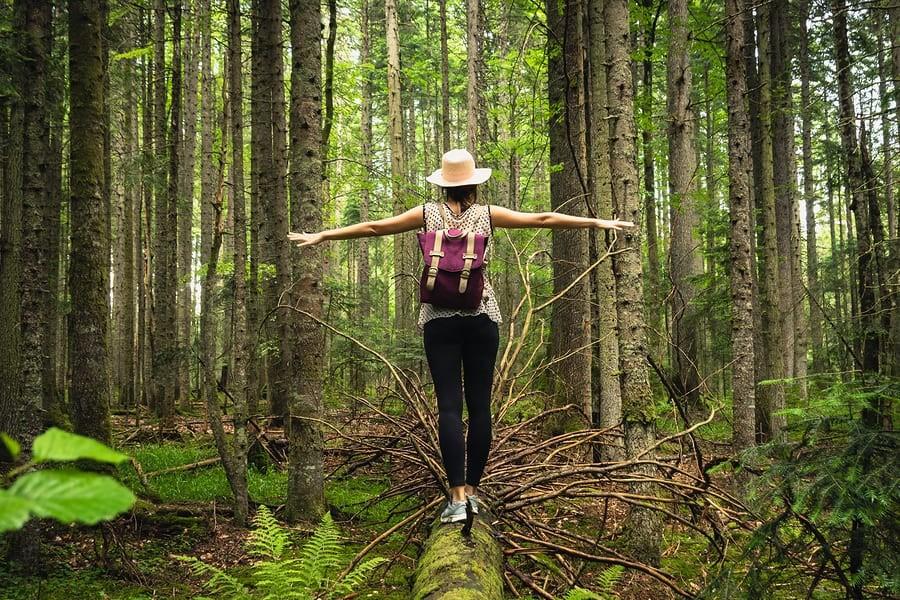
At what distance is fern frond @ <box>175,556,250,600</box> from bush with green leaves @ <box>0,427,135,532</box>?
2.88 m

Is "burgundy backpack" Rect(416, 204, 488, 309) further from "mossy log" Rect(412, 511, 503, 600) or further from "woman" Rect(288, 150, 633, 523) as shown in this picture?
"mossy log" Rect(412, 511, 503, 600)

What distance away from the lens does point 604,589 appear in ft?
13.8

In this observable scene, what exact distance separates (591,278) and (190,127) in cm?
1034

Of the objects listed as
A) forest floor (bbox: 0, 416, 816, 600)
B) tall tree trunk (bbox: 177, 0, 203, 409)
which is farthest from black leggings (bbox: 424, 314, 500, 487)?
tall tree trunk (bbox: 177, 0, 203, 409)

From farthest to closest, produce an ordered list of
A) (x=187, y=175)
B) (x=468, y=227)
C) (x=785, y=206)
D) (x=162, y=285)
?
1. (x=785, y=206)
2. (x=187, y=175)
3. (x=162, y=285)
4. (x=468, y=227)

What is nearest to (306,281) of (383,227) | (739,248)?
(383,227)

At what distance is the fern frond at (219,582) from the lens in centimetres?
349

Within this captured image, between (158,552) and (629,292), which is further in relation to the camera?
(158,552)

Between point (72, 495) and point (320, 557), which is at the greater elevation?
point (72, 495)

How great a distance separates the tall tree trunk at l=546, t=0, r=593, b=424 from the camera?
804 cm

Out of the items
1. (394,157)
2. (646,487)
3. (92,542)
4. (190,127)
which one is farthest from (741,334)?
(190,127)

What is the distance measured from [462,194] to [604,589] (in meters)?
3.10

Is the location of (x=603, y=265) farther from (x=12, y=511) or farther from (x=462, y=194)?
(x=12, y=511)

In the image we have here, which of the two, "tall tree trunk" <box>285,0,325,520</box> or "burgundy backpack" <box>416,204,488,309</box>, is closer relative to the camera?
"burgundy backpack" <box>416,204,488,309</box>
